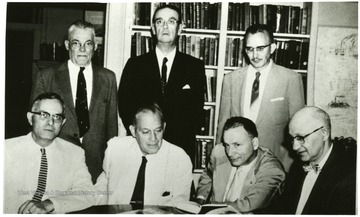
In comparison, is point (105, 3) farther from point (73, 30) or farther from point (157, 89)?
point (157, 89)

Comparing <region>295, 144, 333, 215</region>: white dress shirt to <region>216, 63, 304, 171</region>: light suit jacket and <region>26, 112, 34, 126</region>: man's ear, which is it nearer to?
<region>216, 63, 304, 171</region>: light suit jacket

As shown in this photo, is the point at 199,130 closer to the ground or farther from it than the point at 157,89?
closer to the ground

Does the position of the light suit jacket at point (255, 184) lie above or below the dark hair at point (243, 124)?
below

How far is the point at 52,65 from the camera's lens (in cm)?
250

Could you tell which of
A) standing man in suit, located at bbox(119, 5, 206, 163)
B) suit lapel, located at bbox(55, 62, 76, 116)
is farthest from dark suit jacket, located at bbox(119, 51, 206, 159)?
suit lapel, located at bbox(55, 62, 76, 116)

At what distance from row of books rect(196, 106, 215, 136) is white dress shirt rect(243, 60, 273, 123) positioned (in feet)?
0.91

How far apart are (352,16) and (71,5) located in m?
1.74

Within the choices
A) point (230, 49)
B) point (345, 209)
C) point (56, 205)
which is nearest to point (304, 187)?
point (345, 209)

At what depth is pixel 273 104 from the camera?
2.52 m

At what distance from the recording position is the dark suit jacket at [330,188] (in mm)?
2086

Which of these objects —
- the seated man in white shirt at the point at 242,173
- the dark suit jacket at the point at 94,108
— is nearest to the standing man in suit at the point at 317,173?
the seated man in white shirt at the point at 242,173

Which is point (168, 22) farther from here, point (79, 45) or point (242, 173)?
point (242, 173)

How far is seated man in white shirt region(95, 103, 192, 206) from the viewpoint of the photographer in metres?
2.31

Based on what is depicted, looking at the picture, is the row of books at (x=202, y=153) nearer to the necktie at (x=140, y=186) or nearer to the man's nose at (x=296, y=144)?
the necktie at (x=140, y=186)
